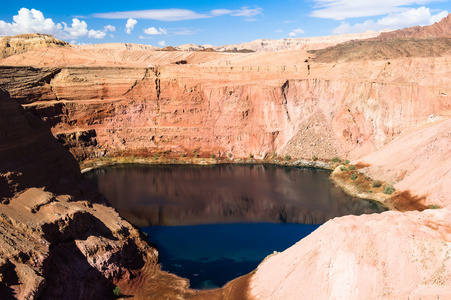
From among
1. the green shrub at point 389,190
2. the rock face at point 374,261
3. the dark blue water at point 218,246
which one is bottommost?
the dark blue water at point 218,246

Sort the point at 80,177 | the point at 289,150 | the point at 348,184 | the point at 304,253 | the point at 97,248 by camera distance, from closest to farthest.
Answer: the point at 304,253
the point at 97,248
the point at 80,177
the point at 348,184
the point at 289,150

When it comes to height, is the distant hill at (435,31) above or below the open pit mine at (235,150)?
above

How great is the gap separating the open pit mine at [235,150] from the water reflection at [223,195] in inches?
115

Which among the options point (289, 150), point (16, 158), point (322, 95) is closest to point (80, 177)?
point (16, 158)

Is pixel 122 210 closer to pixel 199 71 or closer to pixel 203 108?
pixel 203 108

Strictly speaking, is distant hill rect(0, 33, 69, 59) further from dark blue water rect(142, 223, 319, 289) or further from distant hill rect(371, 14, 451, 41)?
distant hill rect(371, 14, 451, 41)

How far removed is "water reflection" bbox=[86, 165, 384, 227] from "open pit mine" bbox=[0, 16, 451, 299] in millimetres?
2931

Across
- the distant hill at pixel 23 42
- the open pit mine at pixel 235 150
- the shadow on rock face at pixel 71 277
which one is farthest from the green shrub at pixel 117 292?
the distant hill at pixel 23 42

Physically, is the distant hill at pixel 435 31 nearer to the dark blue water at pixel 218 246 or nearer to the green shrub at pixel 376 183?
the green shrub at pixel 376 183

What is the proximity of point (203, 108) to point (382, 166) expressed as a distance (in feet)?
88.0

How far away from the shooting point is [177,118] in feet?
183

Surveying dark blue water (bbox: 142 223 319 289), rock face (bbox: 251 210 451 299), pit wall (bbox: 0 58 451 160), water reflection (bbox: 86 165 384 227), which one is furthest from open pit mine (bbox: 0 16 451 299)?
water reflection (bbox: 86 165 384 227)

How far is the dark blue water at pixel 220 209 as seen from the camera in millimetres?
25359

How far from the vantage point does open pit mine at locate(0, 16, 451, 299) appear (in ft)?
55.6
